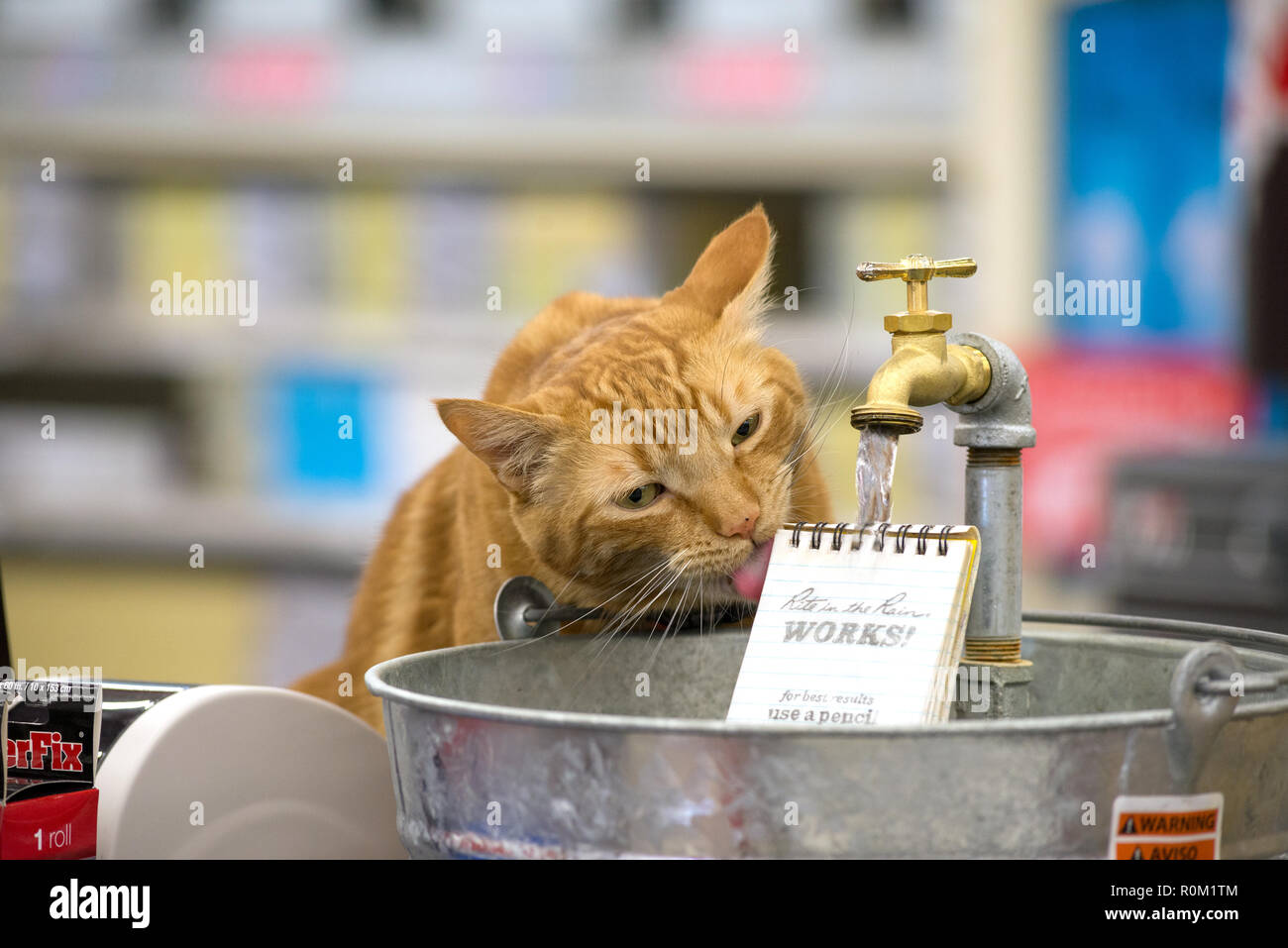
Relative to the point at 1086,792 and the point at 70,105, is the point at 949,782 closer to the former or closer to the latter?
the point at 1086,792

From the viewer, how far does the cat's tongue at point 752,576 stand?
0.99 m

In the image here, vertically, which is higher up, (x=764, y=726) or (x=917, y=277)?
(x=917, y=277)

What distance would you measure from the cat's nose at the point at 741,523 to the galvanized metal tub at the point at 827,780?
385 mm

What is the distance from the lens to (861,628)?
0.72 meters

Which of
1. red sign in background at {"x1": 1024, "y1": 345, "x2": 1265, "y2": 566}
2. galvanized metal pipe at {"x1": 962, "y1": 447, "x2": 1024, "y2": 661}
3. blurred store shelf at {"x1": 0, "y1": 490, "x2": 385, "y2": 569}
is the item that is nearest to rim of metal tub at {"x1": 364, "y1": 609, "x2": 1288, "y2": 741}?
galvanized metal pipe at {"x1": 962, "y1": 447, "x2": 1024, "y2": 661}

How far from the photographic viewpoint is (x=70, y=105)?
294cm

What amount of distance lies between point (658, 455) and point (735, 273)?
0.22 metres

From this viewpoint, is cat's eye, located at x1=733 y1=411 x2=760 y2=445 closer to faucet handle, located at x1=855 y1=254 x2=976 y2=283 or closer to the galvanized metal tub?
faucet handle, located at x1=855 y1=254 x2=976 y2=283

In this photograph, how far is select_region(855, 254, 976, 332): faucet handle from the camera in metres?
0.78

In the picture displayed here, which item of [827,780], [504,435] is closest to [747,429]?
[504,435]
